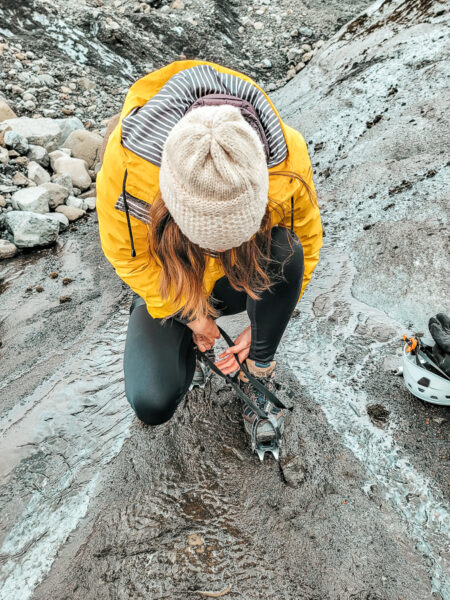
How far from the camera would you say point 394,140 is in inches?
158

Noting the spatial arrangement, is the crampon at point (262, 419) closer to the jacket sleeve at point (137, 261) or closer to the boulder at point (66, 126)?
the jacket sleeve at point (137, 261)

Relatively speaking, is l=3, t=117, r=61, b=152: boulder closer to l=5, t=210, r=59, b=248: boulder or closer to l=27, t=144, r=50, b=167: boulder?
l=27, t=144, r=50, b=167: boulder

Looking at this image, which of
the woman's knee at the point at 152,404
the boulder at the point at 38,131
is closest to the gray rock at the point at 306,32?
the boulder at the point at 38,131

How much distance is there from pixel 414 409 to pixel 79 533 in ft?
5.32

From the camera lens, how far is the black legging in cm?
187

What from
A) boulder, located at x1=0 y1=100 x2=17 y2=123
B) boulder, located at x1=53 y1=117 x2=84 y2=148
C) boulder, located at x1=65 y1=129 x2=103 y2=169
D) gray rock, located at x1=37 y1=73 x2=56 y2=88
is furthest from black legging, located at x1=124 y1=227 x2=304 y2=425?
gray rock, located at x1=37 y1=73 x2=56 y2=88

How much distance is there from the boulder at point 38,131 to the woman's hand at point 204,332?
461 centimetres

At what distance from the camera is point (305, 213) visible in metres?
1.82

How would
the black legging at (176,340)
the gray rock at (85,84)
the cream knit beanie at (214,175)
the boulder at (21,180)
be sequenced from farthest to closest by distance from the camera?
the gray rock at (85,84) < the boulder at (21,180) < the black legging at (176,340) < the cream knit beanie at (214,175)

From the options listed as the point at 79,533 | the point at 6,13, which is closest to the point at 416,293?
the point at 79,533

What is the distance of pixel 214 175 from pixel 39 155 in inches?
194

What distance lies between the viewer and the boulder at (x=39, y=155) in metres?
5.36

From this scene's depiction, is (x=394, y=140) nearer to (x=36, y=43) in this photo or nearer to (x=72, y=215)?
(x=72, y=215)

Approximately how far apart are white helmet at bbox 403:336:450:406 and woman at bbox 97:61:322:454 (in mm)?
611
